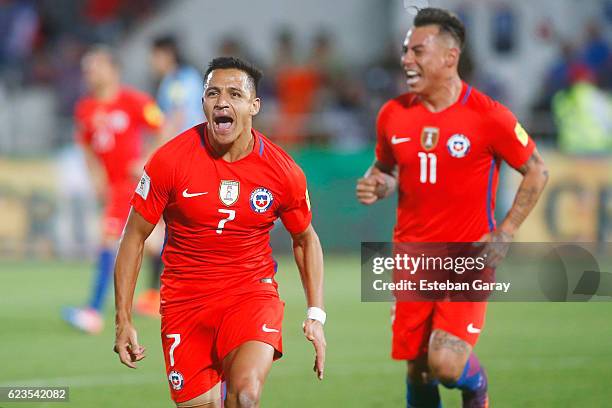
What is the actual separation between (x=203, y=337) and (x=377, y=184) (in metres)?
1.61

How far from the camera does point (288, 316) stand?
12.4 m

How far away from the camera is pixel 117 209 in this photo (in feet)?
38.6

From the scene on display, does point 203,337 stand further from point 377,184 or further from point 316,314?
point 377,184

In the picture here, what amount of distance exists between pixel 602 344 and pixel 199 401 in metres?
5.68

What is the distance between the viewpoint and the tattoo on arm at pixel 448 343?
675cm

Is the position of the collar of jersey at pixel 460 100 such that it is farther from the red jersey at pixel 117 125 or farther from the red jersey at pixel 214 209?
the red jersey at pixel 117 125

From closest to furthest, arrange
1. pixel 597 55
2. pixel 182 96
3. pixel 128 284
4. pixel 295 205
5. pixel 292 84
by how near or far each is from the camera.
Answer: pixel 128 284 → pixel 295 205 → pixel 182 96 → pixel 597 55 → pixel 292 84

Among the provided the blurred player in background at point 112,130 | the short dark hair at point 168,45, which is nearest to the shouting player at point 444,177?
the blurred player in background at point 112,130

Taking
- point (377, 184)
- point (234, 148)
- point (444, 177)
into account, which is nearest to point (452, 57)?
point (444, 177)

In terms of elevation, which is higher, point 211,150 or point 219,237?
point 211,150

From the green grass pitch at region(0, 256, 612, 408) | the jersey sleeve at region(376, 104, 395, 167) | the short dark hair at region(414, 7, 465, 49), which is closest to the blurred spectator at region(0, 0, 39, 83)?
the green grass pitch at region(0, 256, 612, 408)

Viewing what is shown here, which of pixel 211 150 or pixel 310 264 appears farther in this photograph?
pixel 310 264

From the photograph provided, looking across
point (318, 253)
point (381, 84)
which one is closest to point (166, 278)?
point (318, 253)

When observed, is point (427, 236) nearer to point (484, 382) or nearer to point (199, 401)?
point (484, 382)
